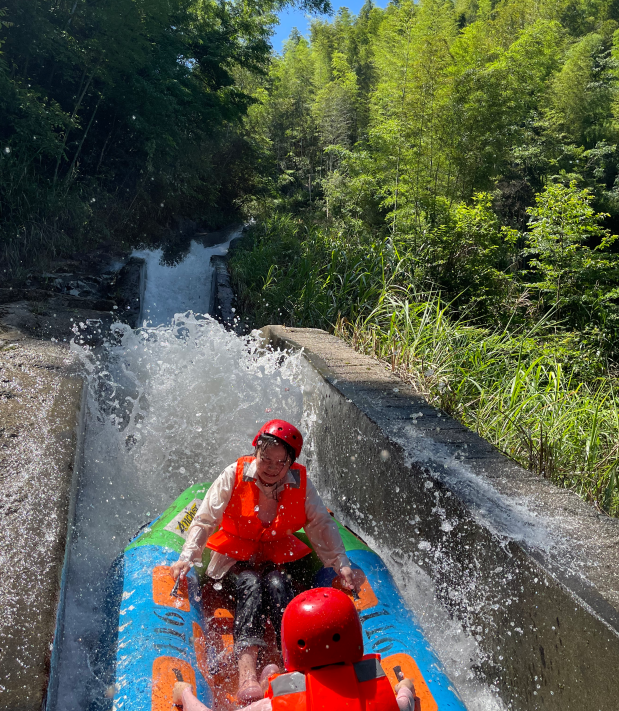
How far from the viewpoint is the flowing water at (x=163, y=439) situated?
2426mm

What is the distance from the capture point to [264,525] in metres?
2.59

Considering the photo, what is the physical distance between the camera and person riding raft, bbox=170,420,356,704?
7.94 feet

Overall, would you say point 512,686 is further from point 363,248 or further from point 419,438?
point 363,248

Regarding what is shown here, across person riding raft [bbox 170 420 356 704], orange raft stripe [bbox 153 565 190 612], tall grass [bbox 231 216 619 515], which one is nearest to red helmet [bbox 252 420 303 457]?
person riding raft [bbox 170 420 356 704]

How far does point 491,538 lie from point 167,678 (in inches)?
51.3

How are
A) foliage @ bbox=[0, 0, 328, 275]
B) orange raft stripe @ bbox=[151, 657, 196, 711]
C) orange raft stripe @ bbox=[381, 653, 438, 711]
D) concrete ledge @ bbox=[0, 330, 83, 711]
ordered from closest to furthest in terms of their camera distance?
1. concrete ledge @ bbox=[0, 330, 83, 711]
2. orange raft stripe @ bbox=[151, 657, 196, 711]
3. orange raft stripe @ bbox=[381, 653, 438, 711]
4. foliage @ bbox=[0, 0, 328, 275]

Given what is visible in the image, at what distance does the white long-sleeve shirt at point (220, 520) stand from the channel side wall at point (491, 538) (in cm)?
45

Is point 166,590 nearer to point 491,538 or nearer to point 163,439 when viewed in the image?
point 491,538

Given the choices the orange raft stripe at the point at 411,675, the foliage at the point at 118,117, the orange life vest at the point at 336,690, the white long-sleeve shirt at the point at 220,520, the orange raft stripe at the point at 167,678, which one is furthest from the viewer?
the foliage at the point at 118,117

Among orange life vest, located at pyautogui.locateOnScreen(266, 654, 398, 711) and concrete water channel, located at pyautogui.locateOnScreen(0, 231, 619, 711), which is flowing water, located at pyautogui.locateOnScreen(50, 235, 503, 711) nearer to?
concrete water channel, located at pyautogui.locateOnScreen(0, 231, 619, 711)

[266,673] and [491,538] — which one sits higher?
[491,538]

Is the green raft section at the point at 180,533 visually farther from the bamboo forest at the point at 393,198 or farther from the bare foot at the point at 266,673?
the bamboo forest at the point at 393,198

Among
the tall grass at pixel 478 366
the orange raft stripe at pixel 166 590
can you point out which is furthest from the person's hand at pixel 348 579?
the tall grass at pixel 478 366

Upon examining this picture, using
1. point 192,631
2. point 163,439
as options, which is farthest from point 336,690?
point 163,439
